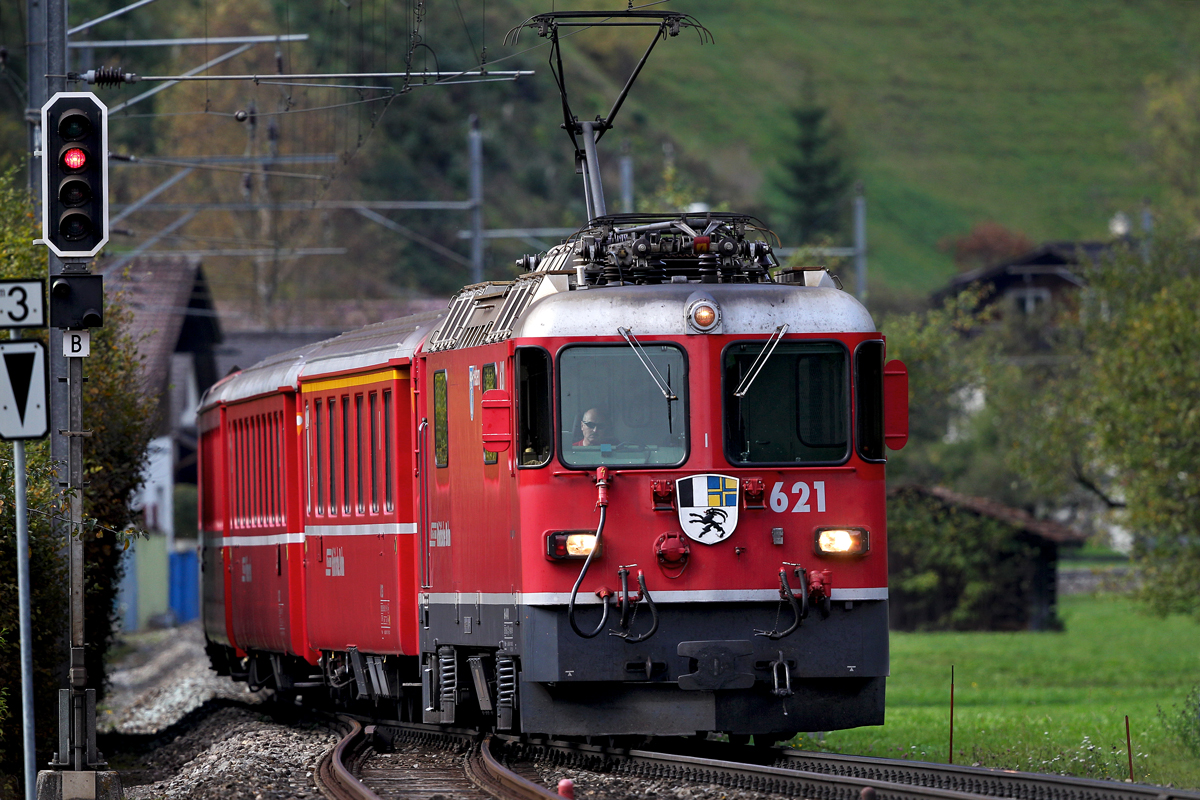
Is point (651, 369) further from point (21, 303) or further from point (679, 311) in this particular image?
point (21, 303)

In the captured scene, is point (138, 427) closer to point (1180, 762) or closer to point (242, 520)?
point (242, 520)

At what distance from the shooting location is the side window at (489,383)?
1280 cm

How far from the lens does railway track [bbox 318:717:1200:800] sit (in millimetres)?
10719

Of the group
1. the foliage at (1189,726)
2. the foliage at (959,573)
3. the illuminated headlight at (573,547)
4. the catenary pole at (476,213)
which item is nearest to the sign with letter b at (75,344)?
the illuminated headlight at (573,547)

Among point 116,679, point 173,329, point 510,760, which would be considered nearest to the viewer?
point 510,760

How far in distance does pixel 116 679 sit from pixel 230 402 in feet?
37.5

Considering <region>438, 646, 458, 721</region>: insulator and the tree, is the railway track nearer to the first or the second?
<region>438, 646, 458, 721</region>: insulator

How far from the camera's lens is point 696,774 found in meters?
12.3

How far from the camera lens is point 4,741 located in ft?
50.8

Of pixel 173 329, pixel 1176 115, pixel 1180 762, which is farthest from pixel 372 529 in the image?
pixel 1176 115

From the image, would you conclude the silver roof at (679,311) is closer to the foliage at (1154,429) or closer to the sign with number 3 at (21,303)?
the sign with number 3 at (21,303)

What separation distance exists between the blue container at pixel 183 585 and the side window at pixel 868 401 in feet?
115

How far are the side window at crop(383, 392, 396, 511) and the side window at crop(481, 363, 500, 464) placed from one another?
7.38 ft

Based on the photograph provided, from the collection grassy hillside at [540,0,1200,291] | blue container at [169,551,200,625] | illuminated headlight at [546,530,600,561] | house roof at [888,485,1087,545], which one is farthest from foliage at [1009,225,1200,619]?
grassy hillside at [540,0,1200,291]
